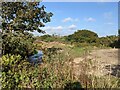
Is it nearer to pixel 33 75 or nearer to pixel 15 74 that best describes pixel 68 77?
pixel 33 75

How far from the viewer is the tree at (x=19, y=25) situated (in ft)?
24.7

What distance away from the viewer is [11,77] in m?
6.37

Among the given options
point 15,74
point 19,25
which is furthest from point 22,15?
point 15,74

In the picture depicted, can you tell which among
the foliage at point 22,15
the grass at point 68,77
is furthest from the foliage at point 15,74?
the foliage at point 22,15

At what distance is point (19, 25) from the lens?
780cm

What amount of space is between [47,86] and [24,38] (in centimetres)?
196

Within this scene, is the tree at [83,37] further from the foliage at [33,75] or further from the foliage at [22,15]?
the foliage at [33,75]

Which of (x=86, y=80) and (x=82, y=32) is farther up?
(x=82, y=32)

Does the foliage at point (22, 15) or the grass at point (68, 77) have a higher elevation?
the foliage at point (22, 15)

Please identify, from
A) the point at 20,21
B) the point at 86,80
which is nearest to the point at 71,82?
the point at 86,80

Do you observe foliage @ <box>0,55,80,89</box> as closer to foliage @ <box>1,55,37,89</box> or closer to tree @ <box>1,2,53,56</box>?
foliage @ <box>1,55,37,89</box>

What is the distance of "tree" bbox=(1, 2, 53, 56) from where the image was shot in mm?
7523

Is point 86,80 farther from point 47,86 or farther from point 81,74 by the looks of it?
point 47,86

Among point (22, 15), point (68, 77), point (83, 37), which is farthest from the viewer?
point (83, 37)
